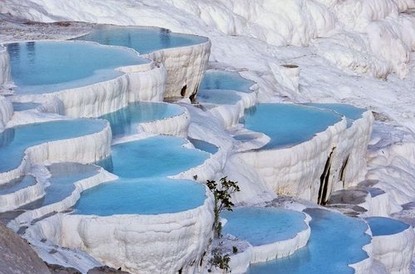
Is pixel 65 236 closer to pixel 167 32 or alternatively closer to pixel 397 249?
pixel 397 249

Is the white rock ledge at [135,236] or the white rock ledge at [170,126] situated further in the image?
the white rock ledge at [170,126]

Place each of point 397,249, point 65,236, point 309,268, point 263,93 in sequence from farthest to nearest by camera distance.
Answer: point 263,93 < point 397,249 < point 309,268 < point 65,236

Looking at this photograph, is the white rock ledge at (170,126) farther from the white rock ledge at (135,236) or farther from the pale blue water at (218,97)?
the white rock ledge at (135,236)

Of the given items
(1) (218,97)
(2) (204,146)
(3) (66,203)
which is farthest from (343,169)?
(3) (66,203)

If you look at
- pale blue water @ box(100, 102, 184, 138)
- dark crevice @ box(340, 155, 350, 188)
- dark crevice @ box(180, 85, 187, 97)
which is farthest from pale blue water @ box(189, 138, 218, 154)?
dark crevice @ box(340, 155, 350, 188)

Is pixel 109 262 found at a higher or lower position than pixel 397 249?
higher

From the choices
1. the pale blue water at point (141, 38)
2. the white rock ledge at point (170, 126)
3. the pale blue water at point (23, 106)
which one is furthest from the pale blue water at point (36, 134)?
the pale blue water at point (141, 38)

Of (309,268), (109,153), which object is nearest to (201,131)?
(109,153)

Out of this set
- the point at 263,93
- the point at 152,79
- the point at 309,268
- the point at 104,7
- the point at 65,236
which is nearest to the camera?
the point at 65,236

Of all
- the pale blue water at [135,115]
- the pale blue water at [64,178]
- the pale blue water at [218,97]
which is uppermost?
the pale blue water at [64,178]
